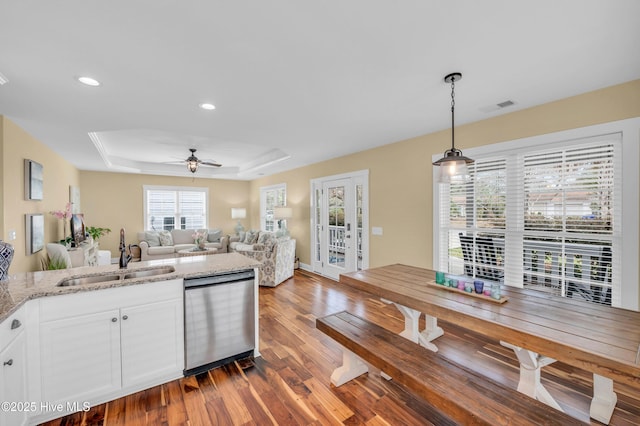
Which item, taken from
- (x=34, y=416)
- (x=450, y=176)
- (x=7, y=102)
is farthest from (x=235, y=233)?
(x=450, y=176)

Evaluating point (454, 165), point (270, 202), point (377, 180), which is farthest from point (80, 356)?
point (270, 202)

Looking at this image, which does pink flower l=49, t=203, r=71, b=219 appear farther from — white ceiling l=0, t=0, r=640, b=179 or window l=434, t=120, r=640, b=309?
window l=434, t=120, r=640, b=309

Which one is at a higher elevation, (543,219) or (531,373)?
Result: (543,219)

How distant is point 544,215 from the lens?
9.07 feet

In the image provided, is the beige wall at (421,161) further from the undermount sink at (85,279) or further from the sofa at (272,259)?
the undermount sink at (85,279)

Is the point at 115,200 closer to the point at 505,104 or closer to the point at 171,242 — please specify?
the point at 171,242

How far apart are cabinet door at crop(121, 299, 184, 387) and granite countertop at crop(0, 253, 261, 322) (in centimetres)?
23

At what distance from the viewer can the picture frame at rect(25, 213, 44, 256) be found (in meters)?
3.27

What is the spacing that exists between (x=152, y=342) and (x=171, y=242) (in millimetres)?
6028

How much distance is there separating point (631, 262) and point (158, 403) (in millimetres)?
4019

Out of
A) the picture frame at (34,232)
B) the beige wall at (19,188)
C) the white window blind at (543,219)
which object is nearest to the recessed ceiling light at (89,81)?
the beige wall at (19,188)

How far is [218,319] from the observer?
236 cm

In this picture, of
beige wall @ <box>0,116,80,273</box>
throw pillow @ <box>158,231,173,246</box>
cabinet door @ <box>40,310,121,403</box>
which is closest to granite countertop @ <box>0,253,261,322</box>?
cabinet door @ <box>40,310,121,403</box>

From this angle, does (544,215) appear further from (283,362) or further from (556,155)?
(283,362)
